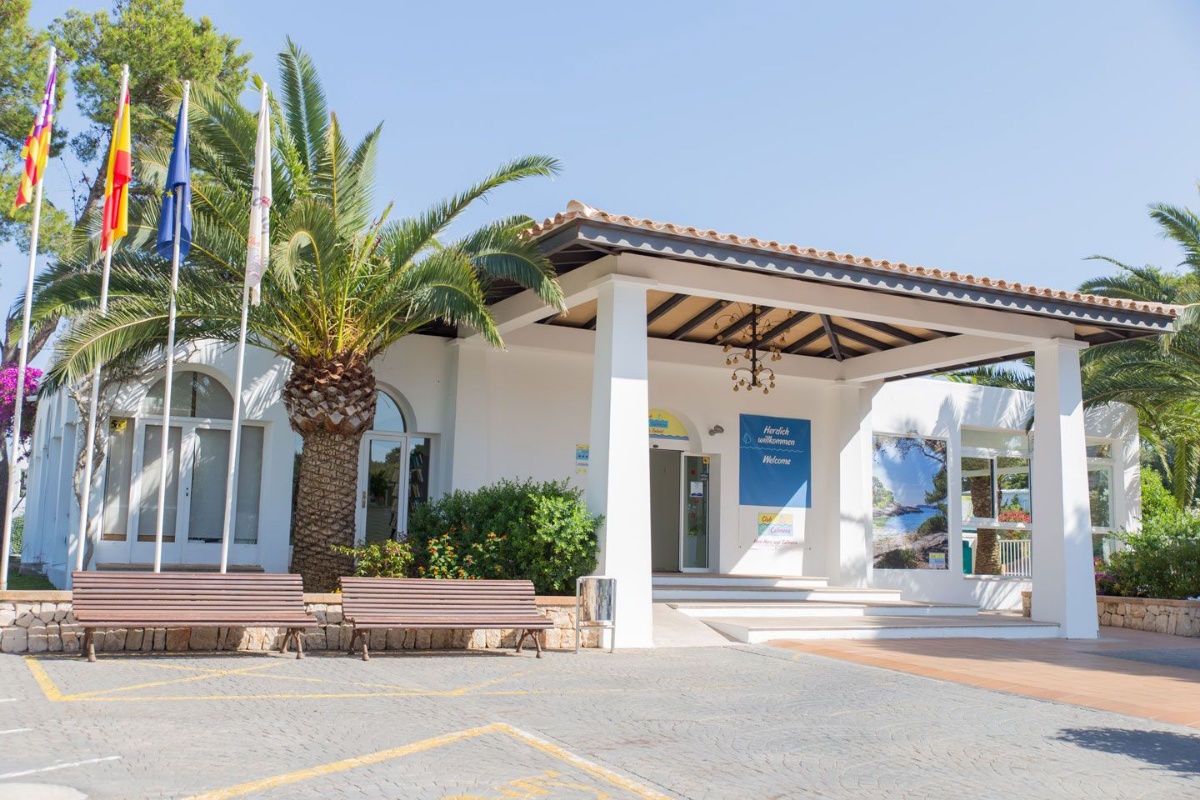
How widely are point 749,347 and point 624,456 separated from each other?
6.09 m

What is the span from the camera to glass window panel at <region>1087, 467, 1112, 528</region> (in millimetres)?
21625

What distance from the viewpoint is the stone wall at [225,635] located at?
30.2ft

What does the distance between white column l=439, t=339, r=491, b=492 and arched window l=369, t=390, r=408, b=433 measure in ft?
→ 2.72

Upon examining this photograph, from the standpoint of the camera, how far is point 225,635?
9781 mm

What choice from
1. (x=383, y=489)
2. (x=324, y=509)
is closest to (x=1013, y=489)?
(x=383, y=489)

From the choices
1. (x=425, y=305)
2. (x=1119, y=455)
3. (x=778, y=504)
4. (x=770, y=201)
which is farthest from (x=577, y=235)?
(x=1119, y=455)

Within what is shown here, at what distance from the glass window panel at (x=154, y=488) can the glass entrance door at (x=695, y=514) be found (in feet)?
26.1

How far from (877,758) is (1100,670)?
19.1 feet

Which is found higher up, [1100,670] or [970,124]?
[970,124]

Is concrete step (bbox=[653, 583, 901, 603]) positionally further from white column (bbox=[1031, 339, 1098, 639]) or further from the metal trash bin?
the metal trash bin

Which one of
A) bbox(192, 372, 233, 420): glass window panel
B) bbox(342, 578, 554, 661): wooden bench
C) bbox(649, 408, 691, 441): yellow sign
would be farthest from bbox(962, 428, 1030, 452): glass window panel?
bbox(192, 372, 233, 420): glass window panel

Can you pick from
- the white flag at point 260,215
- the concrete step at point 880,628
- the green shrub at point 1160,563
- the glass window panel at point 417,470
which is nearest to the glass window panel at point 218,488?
the glass window panel at point 417,470

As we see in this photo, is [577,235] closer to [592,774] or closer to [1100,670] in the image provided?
[592,774]

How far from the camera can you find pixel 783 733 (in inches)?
278
